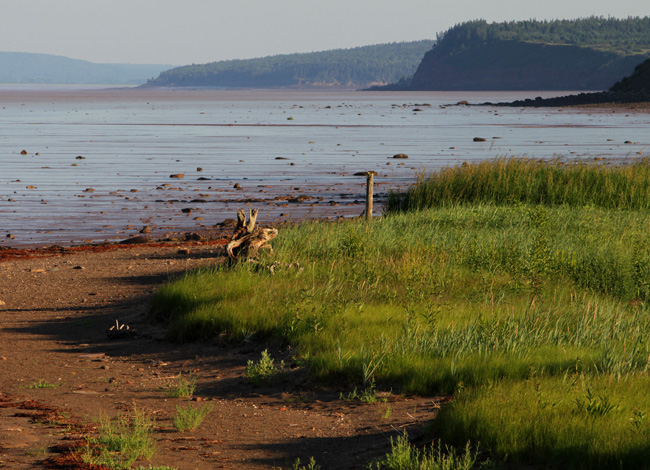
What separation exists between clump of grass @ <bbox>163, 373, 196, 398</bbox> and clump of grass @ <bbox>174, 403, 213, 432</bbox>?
72 cm

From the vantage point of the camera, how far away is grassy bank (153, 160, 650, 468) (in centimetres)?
693

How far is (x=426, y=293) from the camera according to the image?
40.2ft

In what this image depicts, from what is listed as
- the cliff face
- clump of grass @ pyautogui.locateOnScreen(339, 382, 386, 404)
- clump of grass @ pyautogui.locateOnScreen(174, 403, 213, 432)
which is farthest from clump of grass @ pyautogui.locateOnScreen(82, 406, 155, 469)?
the cliff face

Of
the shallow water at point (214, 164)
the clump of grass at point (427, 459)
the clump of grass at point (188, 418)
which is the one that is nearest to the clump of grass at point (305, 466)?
the clump of grass at point (427, 459)

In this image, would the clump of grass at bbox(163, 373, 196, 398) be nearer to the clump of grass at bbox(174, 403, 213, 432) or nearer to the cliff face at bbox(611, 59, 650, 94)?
the clump of grass at bbox(174, 403, 213, 432)

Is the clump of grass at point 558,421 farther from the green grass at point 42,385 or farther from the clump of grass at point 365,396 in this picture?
the green grass at point 42,385

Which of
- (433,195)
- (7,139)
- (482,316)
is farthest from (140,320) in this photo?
(7,139)

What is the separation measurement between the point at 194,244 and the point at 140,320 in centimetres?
736

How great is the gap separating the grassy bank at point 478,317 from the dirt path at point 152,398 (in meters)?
0.49

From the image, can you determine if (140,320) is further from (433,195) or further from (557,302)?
(433,195)

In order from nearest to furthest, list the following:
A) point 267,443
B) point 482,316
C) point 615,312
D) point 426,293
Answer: point 267,443 < point 482,316 < point 615,312 < point 426,293

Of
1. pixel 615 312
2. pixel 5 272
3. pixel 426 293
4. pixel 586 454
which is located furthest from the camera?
pixel 5 272

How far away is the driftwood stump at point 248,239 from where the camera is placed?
14.1 meters

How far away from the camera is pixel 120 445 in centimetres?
700
